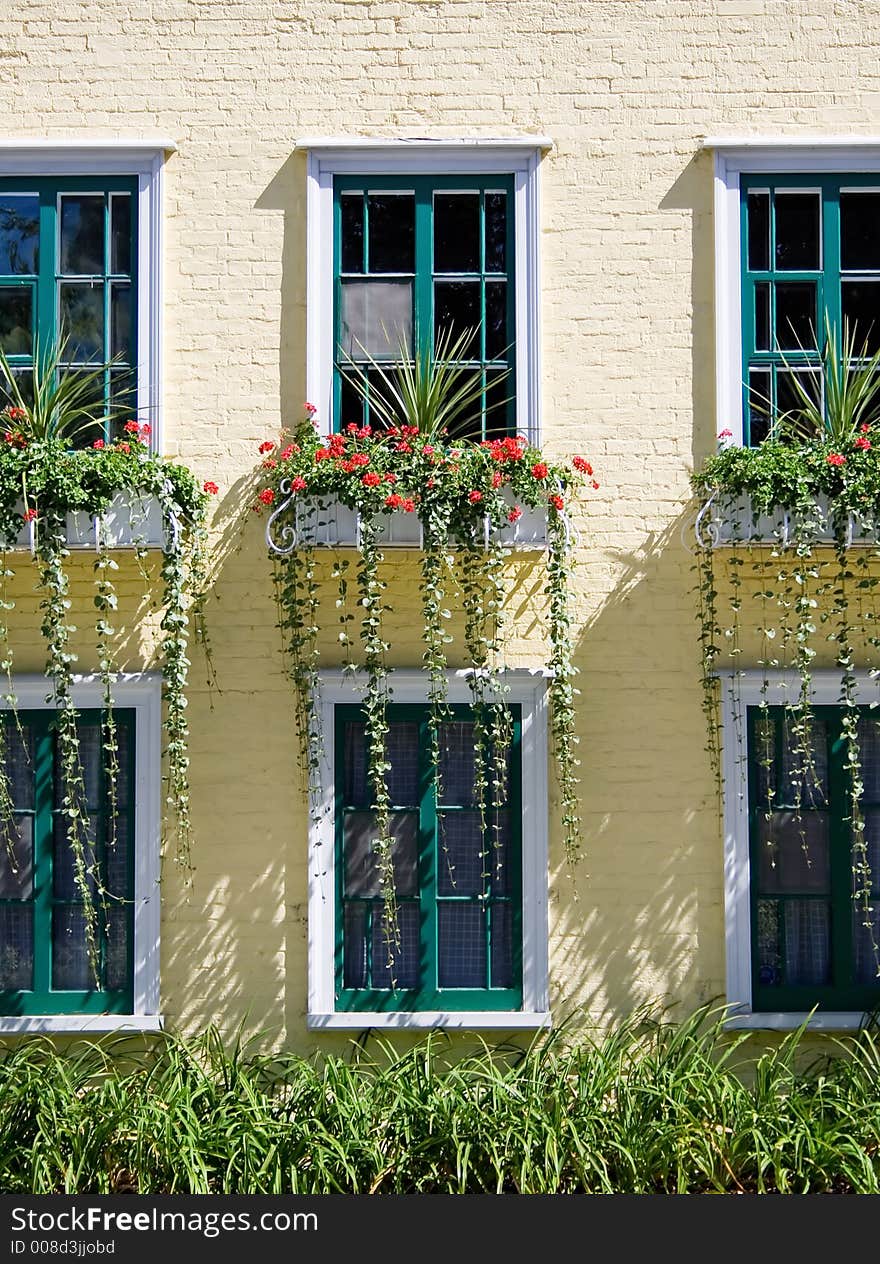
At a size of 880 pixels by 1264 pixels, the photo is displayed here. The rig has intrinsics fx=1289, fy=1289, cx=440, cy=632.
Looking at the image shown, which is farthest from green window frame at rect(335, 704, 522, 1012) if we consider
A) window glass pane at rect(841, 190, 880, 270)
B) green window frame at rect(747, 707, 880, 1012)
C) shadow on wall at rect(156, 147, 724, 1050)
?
window glass pane at rect(841, 190, 880, 270)

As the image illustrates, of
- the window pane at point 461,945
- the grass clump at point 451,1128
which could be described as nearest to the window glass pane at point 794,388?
the window pane at point 461,945

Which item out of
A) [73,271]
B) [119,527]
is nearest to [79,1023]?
[119,527]

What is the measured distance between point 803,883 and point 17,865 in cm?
396

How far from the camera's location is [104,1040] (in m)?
6.32

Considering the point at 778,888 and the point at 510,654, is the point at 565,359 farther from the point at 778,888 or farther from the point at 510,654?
the point at 778,888

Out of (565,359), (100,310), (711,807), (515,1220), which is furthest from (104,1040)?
(565,359)

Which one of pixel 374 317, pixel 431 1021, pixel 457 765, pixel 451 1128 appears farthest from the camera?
pixel 374 317

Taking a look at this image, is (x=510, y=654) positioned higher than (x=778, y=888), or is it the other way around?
(x=510, y=654)

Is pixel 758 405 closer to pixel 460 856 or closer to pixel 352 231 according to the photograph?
pixel 352 231

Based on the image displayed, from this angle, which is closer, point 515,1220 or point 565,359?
point 515,1220

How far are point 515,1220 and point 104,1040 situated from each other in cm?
224

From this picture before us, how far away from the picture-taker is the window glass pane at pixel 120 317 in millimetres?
6664

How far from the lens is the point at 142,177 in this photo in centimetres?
660

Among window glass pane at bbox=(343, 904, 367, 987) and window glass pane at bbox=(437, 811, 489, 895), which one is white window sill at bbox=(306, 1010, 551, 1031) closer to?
window glass pane at bbox=(343, 904, 367, 987)
